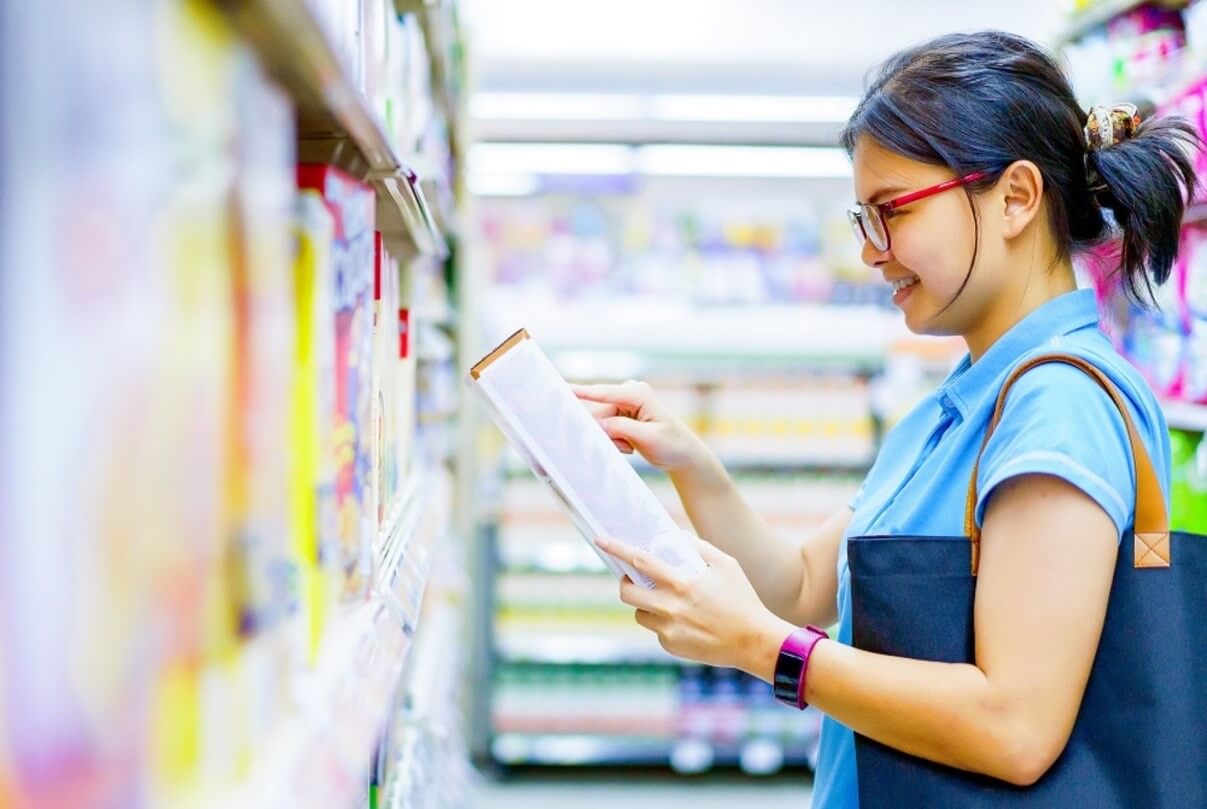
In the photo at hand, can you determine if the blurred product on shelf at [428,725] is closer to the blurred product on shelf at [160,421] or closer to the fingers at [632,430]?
the fingers at [632,430]

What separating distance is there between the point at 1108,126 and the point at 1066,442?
48cm

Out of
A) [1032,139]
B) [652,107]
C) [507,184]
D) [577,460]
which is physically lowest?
[577,460]

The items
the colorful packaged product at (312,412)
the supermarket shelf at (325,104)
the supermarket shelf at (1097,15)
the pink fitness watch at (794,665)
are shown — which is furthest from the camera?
the supermarket shelf at (1097,15)

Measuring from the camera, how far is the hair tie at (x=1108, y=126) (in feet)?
4.18

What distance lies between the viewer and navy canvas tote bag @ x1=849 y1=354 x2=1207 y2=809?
106 cm

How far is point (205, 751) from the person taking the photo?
49 cm

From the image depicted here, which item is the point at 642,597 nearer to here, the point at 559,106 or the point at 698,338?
the point at 698,338

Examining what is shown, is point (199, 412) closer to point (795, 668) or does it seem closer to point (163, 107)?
point (163, 107)

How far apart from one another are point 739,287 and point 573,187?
900mm

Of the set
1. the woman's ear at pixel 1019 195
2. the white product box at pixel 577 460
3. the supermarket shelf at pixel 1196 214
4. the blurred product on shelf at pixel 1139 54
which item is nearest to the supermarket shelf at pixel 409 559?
the white product box at pixel 577 460

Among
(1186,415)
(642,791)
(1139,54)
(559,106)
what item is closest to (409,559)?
(1186,415)

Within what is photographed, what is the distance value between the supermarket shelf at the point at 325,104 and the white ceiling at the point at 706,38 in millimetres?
3241

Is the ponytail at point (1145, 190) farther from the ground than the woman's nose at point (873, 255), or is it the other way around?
the ponytail at point (1145, 190)

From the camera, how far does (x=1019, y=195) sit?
1229mm
